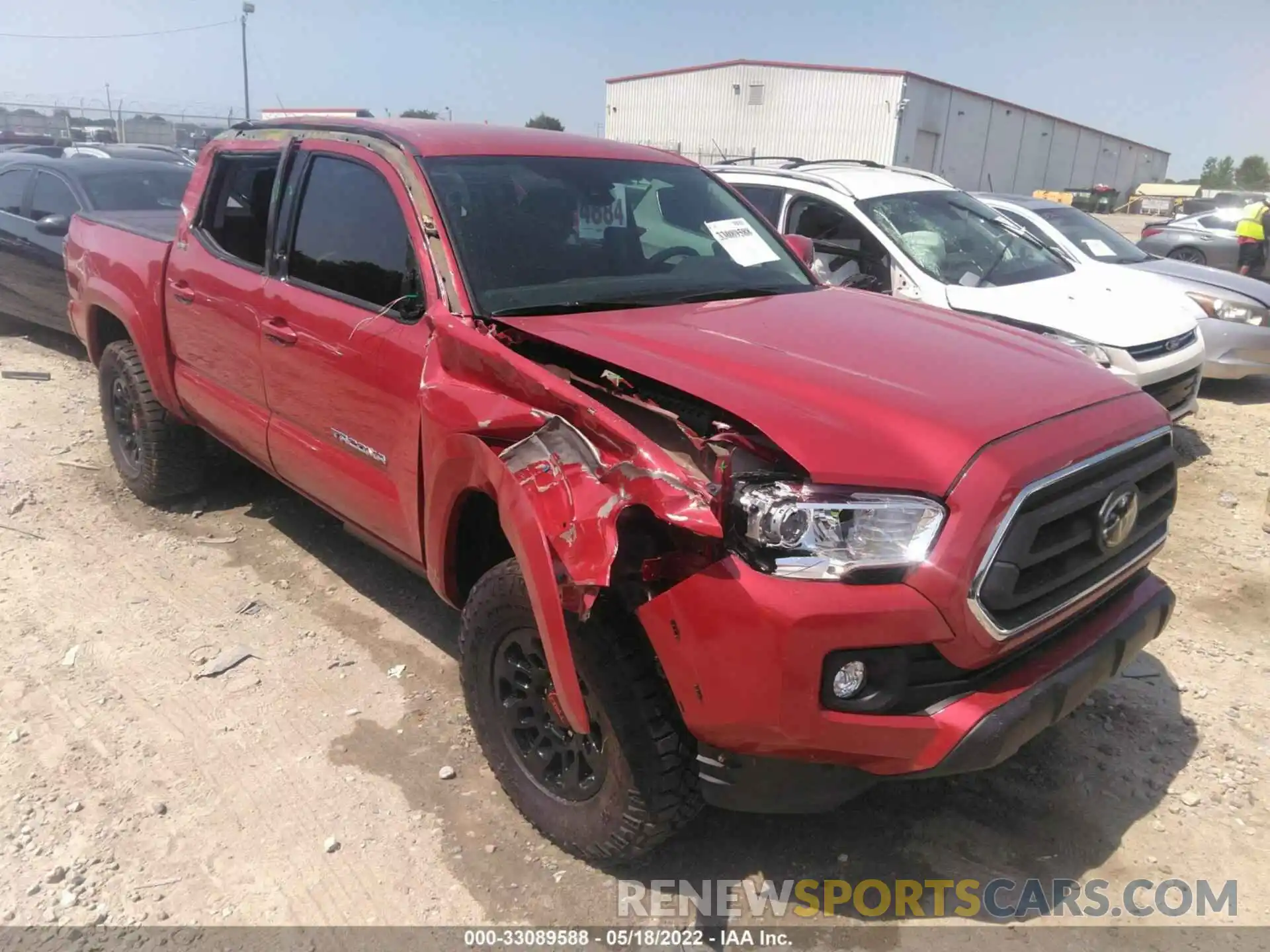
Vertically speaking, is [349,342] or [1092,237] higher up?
[1092,237]

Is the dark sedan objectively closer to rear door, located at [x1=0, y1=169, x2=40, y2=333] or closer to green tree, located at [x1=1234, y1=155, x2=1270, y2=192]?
rear door, located at [x1=0, y1=169, x2=40, y2=333]

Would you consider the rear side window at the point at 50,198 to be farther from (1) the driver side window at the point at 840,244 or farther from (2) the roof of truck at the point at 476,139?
(1) the driver side window at the point at 840,244

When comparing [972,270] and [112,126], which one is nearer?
[972,270]

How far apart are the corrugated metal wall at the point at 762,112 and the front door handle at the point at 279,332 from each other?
3356 centimetres

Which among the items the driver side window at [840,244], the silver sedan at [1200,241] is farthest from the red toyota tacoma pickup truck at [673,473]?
the silver sedan at [1200,241]

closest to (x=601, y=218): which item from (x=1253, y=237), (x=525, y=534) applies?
(x=525, y=534)

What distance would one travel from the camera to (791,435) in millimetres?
2186

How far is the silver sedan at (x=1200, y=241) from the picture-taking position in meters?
14.7

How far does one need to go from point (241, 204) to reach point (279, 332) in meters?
0.89

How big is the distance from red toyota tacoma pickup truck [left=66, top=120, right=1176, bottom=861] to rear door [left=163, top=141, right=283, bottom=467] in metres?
0.06

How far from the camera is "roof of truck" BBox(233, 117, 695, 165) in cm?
339

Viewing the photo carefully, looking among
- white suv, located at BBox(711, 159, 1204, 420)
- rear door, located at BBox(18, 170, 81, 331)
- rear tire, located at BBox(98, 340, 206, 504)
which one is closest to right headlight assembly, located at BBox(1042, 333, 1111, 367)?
white suv, located at BBox(711, 159, 1204, 420)

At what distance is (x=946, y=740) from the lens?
2170 mm

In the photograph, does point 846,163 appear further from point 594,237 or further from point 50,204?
point 50,204
